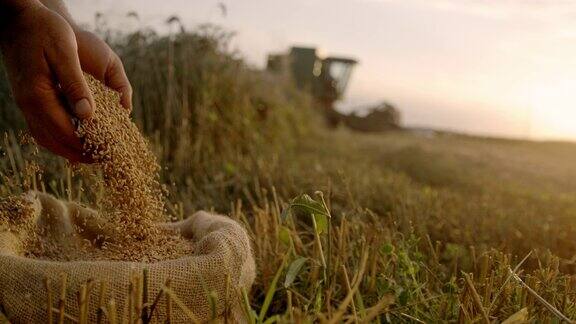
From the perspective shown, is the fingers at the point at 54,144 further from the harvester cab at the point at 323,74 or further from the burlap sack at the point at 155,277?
the harvester cab at the point at 323,74

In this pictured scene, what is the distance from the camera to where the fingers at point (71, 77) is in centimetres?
163

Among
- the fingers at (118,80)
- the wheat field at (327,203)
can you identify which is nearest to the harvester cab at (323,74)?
the wheat field at (327,203)

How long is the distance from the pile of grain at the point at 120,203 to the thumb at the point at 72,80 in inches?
2.6

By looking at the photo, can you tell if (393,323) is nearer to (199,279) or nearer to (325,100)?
(199,279)

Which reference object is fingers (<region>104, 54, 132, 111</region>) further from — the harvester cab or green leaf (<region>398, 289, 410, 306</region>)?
the harvester cab

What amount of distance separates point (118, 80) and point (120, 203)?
1.45 feet

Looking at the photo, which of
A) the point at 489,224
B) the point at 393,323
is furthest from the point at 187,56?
the point at 393,323

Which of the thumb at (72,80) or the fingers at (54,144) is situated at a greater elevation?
the thumb at (72,80)

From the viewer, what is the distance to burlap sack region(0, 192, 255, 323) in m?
1.39

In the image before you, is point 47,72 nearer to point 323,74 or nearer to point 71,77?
point 71,77

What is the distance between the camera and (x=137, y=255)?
1671 mm

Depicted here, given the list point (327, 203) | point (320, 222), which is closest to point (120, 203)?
point (320, 222)

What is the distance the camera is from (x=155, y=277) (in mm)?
1455

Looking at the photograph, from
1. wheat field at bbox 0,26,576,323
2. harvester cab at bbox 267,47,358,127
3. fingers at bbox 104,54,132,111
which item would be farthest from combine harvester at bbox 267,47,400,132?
fingers at bbox 104,54,132,111
